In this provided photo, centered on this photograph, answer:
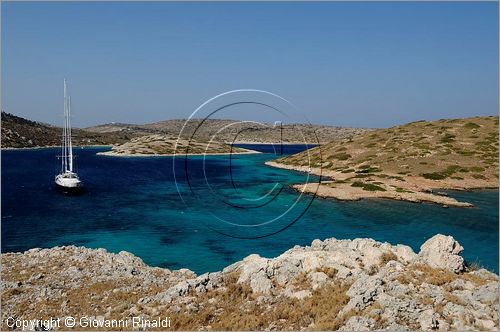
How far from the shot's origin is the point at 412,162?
122500 mm

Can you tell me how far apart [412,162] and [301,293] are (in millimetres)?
110344

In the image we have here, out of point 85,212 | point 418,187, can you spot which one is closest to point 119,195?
point 85,212

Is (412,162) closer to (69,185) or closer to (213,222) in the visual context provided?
(213,222)

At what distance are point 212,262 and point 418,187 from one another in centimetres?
7090

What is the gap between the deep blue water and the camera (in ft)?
170

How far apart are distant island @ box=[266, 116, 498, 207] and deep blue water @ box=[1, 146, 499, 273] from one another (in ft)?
22.7

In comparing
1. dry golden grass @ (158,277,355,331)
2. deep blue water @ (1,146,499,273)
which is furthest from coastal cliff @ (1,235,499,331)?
deep blue water @ (1,146,499,273)

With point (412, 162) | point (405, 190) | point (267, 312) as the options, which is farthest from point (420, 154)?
point (267, 312)

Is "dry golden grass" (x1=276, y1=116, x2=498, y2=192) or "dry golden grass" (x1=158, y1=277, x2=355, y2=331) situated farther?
"dry golden grass" (x1=276, y1=116, x2=498, y2=192)

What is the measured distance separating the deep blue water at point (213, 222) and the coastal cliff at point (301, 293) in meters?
11.6

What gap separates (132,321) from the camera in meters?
22.5

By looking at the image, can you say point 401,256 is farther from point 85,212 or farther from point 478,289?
point 85,212

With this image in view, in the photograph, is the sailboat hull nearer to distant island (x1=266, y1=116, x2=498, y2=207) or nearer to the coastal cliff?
distant island (x1=266, y1=116, x2=498, y2=207)

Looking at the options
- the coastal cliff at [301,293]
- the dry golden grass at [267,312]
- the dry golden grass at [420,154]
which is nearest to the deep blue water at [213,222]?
the coastal cliff at [301,293]
